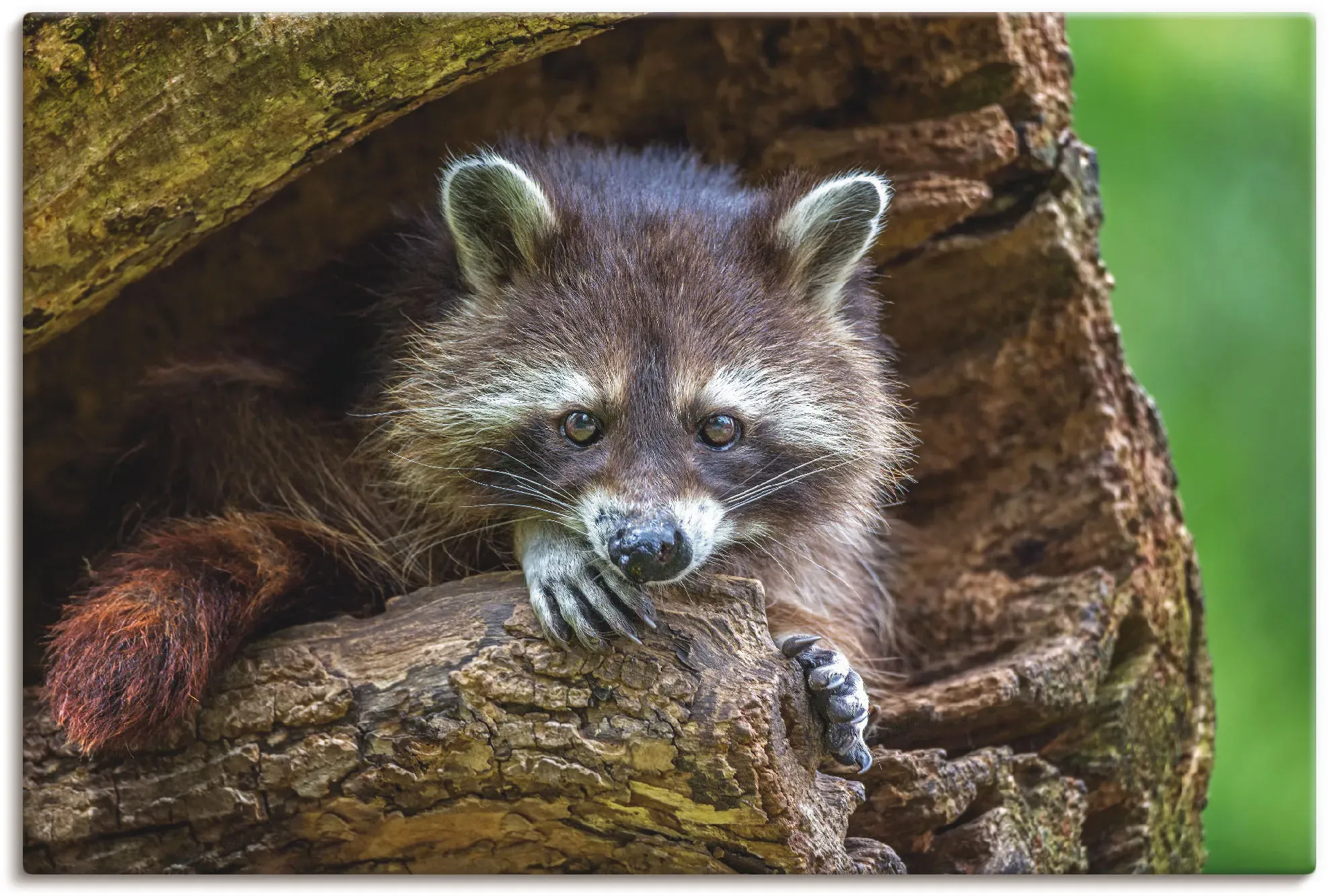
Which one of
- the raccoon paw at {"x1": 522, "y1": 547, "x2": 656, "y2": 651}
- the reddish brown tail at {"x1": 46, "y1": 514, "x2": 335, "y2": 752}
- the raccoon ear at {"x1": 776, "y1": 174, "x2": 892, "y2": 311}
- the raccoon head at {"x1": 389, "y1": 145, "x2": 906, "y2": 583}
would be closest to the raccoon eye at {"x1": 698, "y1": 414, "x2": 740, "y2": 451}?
the raccoon head at {"x1": 389, "y1": 145, "x2": 906, "y2": 583}

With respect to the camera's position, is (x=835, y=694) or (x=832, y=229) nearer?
(x=835, y=694)

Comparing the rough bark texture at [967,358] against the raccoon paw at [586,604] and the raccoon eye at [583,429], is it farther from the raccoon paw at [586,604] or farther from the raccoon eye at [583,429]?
the raccoon eye at [583,429]

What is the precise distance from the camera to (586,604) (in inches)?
111

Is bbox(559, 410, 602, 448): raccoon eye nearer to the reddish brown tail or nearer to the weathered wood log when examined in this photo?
the weathered wood log

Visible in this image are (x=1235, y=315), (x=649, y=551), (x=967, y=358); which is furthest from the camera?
(x=967, y=358)

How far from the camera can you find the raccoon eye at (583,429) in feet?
9.78

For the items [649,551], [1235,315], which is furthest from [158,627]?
[1235,315]

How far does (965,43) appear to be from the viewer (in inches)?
151

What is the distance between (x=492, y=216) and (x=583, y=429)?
607 mm

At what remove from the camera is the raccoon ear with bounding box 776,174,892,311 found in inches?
126

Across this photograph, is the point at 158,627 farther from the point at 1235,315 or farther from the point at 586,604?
the point at 1235,315

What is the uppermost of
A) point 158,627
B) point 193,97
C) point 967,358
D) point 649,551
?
point 193,97

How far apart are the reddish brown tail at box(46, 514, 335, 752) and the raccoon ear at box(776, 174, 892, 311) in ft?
4.78
